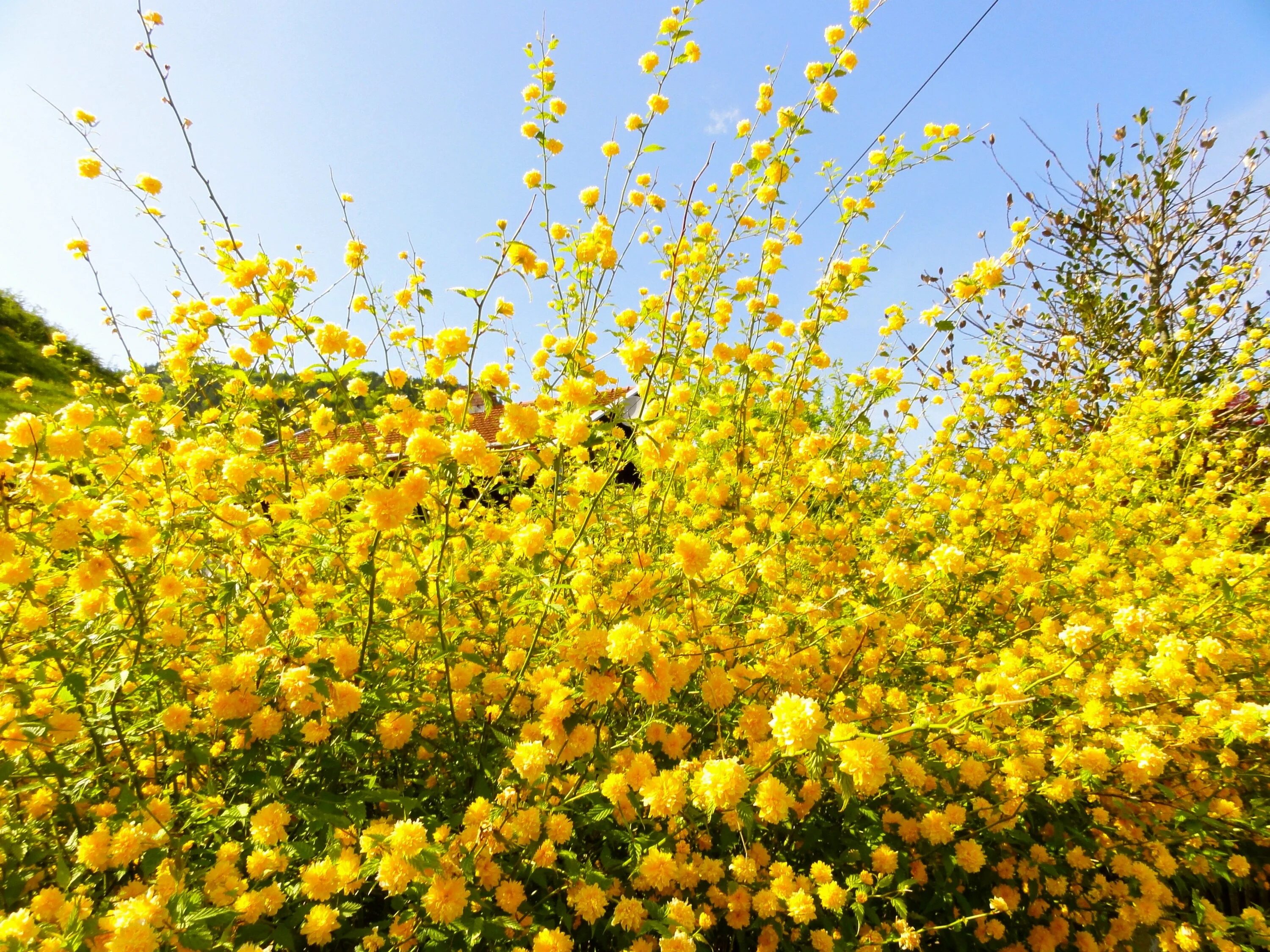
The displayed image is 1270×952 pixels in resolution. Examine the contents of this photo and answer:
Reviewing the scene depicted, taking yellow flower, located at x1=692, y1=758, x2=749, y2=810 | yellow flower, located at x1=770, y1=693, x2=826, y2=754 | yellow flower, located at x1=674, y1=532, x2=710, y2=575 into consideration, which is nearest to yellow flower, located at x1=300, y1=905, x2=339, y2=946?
yellow flower, located at x1=692, y1=758, x2=749, y2=810

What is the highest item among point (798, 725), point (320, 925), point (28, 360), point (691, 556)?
point (28, 360)

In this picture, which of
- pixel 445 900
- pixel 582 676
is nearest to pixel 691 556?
pixel 582 676

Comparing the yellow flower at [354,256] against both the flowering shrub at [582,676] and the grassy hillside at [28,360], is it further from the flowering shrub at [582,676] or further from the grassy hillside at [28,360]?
the grassy hillside at [28,360]

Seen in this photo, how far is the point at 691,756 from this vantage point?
188cm

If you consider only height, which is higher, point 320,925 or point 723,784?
point 723,784

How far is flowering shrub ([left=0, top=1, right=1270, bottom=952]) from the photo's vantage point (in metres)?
1.34

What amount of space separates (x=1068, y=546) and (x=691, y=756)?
236 cm

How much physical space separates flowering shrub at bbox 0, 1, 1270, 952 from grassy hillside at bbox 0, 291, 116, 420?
12402 millimetres

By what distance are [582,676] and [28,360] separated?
20.0 meters

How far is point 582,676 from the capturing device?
5.85 ft

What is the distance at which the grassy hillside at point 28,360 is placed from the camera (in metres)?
11.3

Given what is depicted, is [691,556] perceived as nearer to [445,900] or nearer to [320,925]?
[445,900]

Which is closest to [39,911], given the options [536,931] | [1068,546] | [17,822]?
[17,822]

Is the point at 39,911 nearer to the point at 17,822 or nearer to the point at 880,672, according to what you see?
the point at 17,822
